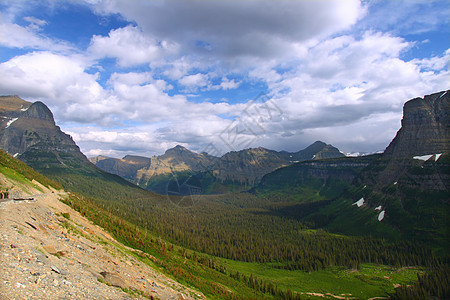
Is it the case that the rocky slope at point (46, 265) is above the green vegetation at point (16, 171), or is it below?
below


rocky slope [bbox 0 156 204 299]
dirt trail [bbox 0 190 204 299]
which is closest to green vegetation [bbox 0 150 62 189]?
rocky slope [bbox 0 156 204 299]

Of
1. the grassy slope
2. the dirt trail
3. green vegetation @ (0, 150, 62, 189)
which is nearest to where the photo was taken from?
the dirt trail

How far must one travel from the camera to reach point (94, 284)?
22359 millimetres

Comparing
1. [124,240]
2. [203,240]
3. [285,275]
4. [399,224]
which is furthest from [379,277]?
[124,240]

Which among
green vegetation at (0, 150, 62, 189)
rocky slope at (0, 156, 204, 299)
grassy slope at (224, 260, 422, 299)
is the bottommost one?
grassy slope at (224, 260, 422, 299)

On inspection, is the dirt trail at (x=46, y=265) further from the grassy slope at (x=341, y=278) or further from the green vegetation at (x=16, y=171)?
the grassy slope at (x=341, y=278)

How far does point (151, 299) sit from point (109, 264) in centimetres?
1004

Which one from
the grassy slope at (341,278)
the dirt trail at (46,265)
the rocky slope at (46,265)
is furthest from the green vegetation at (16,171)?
the grassy slope at (341,278)

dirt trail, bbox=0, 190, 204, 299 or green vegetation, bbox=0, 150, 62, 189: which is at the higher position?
green vegetation, bbox=0, 150, 62, 189

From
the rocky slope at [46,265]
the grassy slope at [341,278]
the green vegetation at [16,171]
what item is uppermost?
the green vegetation at [16,171]

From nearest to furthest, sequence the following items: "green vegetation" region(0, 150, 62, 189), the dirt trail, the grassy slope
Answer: the dirt trail → "green vegetation" region(0, 150, 62, 189) → the grassy slope

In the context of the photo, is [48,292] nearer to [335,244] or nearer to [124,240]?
[124,240]

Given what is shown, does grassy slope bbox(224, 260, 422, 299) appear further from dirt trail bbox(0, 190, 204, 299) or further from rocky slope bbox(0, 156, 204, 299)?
dirt trail bbox(0, 190, 204, 299)

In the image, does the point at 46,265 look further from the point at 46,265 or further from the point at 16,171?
the point at 16,171
